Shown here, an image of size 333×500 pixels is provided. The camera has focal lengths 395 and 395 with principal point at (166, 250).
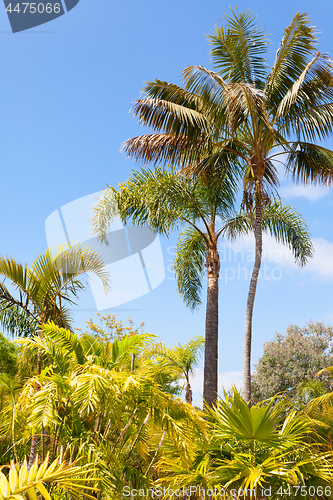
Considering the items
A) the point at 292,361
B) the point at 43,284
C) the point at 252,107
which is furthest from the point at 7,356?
the point at 292,361

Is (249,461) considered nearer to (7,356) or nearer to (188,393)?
(7,356)

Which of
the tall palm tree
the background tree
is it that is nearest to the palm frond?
the tall palm tree

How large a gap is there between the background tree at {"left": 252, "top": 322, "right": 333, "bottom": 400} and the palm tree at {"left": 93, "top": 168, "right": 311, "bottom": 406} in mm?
12358

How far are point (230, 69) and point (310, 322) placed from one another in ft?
60.9

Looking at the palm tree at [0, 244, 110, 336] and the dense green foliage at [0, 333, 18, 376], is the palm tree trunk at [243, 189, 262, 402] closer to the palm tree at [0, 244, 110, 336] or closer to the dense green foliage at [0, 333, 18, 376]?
the palm tree at [0, 244, 110, 336]

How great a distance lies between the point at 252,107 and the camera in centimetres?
918

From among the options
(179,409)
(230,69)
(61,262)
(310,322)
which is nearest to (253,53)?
(230,69)

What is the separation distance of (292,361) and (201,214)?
1561cm

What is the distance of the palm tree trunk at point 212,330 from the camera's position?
409 inches

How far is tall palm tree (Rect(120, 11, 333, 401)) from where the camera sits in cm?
954

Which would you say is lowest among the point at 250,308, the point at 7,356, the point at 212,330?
the point at 7,356

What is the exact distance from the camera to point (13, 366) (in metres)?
13.7

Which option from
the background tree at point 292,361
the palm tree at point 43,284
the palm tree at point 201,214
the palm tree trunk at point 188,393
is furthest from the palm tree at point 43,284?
the background tree at point 292,361

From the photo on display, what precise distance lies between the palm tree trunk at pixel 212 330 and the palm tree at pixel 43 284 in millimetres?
4086
